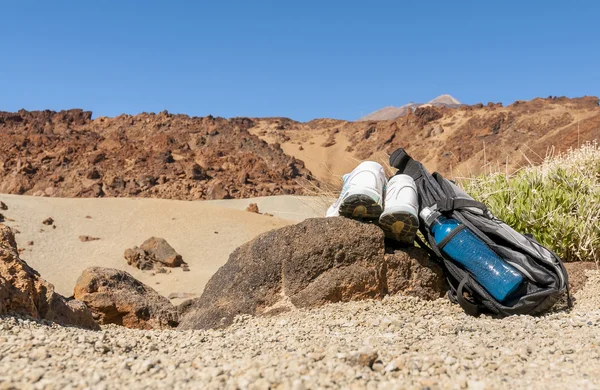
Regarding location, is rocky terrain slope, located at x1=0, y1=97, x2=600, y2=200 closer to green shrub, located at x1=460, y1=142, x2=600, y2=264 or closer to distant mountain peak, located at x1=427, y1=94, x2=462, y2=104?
green shrub, located at x1=460, y1=142, x2=600, y2=264

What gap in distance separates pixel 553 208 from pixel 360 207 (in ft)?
7.94

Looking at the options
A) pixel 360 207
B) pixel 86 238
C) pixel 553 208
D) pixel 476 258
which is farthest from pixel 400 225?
pixel 86 238

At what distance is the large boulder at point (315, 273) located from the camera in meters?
4.29

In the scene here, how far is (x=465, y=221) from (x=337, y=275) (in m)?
1.05

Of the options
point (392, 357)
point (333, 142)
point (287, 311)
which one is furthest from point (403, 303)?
point (333, 142)

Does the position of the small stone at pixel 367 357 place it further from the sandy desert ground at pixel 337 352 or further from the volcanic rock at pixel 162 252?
the volcanic rock at pixel 162 252

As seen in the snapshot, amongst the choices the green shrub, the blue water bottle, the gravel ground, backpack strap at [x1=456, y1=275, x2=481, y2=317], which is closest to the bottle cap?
the blue water bottle

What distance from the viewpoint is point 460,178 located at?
688 cm

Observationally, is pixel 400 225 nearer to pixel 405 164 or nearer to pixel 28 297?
pixel 405 164

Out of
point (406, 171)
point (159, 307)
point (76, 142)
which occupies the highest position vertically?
point (76, 142)

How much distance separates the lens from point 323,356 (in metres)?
2.60

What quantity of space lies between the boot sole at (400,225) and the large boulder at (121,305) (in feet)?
8.44

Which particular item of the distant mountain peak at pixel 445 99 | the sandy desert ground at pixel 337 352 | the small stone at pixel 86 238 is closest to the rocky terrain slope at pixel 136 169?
the small stone at pixel 86 238

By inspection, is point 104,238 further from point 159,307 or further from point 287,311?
point 287,311
